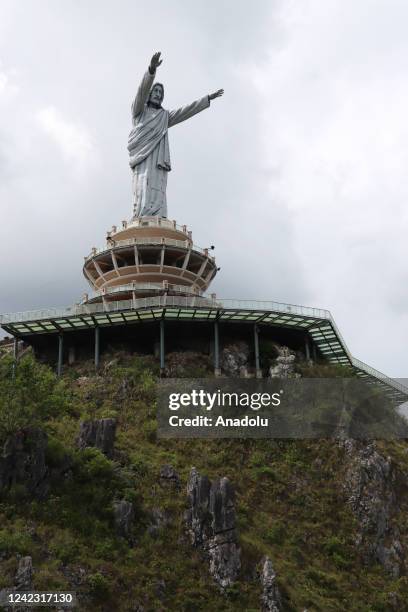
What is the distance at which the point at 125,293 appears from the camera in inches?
2395

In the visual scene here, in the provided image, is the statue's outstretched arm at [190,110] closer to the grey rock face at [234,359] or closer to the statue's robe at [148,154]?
the statue's robe at [148,154]

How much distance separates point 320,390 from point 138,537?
67.9 ft

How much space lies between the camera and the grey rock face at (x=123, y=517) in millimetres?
32438

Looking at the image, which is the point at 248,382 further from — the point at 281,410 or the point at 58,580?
the point at 58,580

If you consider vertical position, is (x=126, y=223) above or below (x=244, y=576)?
above

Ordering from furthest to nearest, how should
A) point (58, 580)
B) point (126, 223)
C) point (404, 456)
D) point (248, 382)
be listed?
point (126, 223) → point (248, 382) → point (404, 456) → point (58, 580)

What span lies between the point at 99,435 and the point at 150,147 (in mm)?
40173

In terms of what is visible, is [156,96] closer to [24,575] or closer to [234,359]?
[234,359]

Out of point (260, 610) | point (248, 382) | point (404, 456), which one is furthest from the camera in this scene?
point (248, 382)

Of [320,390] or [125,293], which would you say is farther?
[125,293]

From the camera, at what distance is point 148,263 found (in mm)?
63688

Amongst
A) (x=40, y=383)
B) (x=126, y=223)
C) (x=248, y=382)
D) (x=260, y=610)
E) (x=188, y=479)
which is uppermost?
(x=126, y=223)

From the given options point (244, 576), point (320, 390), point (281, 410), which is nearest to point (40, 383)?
point (244, 576)

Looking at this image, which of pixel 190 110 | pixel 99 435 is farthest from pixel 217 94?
pixel 99 435
